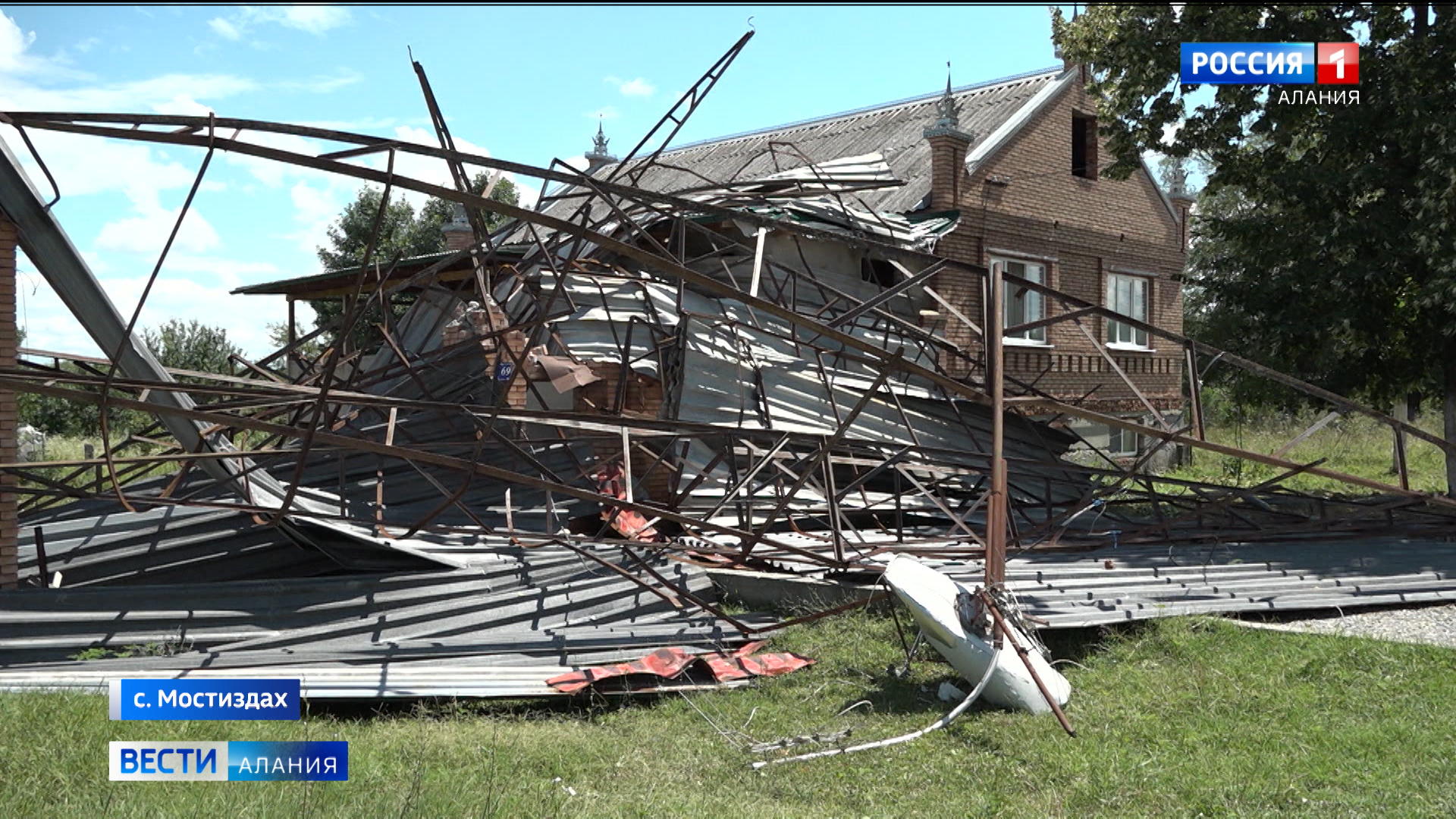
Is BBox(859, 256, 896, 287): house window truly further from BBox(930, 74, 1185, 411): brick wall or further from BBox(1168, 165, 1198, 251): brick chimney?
BBox(1168, 165, 1198, 251): brick chimney

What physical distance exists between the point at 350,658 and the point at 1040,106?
1611 centimetres

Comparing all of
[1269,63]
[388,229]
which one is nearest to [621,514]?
[1269,63]

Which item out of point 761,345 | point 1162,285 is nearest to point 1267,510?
point 761,345

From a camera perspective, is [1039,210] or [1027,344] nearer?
[1027,344]

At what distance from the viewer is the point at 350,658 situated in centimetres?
781

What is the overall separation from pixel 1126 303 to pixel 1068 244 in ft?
9.07

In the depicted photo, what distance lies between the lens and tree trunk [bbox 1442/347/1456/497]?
47.2 ft

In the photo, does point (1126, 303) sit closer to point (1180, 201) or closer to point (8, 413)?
point (1180, 201)

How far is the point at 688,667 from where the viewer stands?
8.15 metres

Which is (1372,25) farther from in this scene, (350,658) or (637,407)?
(350,658)
